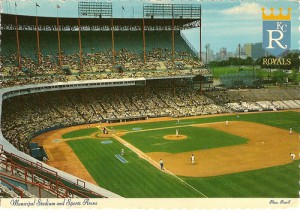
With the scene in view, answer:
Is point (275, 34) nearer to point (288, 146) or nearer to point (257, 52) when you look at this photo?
point (288, 146)

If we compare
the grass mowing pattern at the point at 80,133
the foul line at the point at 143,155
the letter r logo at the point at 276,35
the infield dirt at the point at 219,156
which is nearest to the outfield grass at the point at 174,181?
the foul line at the point at 143,155

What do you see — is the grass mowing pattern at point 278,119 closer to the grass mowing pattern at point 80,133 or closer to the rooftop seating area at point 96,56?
the rooftop seating area at point 96,56

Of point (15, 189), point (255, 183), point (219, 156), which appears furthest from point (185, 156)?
point (15, 189)

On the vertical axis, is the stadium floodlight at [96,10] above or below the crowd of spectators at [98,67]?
above

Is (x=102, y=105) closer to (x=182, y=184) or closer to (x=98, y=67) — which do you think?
(x=98, y=67)

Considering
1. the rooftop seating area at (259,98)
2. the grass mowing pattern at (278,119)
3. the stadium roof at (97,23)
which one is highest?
the stadium roof at (97,23)
